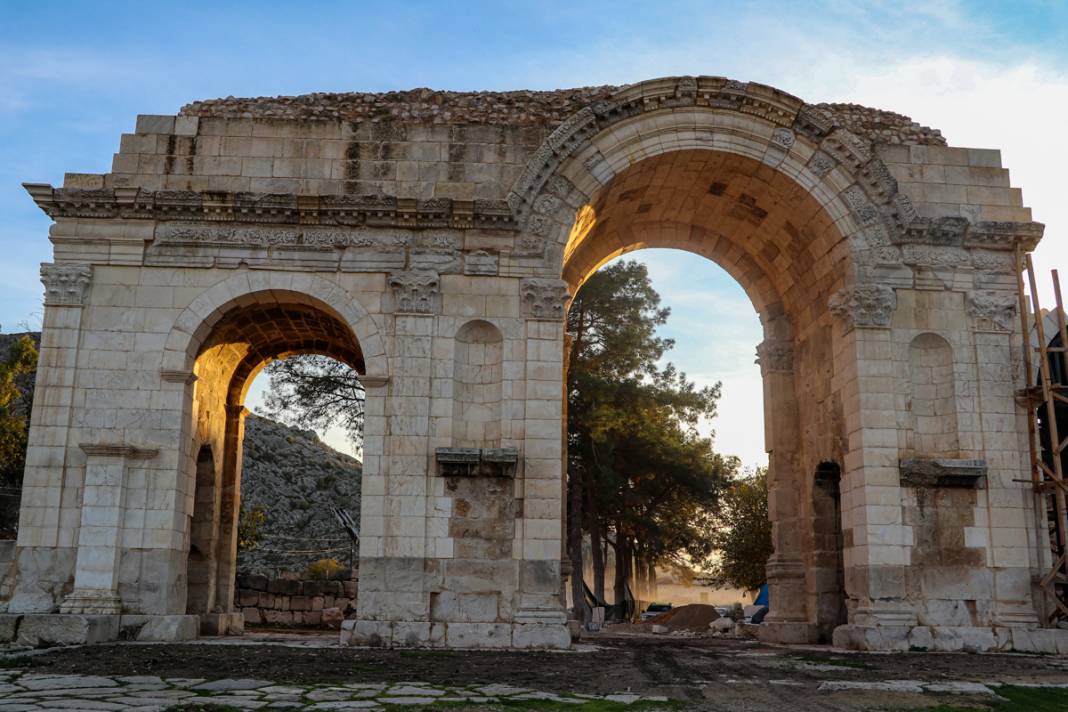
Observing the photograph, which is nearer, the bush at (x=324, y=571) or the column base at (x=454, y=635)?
the column base at (x=454, y=635)

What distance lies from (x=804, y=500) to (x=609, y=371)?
596 inches

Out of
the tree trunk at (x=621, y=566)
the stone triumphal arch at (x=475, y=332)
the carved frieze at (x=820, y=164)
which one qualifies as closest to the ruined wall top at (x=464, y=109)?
the stone triumphal arch at (x=475, y=332)

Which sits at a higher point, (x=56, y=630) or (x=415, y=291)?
(x=415, y=291)

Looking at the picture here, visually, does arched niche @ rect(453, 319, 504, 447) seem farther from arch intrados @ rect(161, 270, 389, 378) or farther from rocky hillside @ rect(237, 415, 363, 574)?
rocky hillside @ rect(237, 415, 363, 574)

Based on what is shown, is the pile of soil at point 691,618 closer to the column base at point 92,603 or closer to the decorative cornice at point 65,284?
the column base at point 92,603

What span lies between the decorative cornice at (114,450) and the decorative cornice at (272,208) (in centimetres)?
343

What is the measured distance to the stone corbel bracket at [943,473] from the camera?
47.4 ft

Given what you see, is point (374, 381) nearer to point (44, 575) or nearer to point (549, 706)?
point (44, 575)

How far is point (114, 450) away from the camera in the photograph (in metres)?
14.1

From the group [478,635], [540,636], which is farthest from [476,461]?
[540,636]

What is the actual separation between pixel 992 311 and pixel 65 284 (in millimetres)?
13723

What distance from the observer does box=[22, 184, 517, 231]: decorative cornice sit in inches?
587

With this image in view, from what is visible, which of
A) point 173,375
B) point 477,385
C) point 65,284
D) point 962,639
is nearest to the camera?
point 962,639

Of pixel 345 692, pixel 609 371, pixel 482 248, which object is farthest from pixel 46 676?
pixel 609 371
